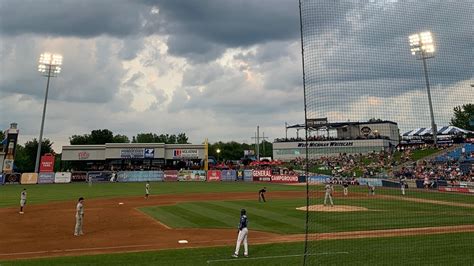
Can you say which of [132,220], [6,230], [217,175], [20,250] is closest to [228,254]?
[20,250]

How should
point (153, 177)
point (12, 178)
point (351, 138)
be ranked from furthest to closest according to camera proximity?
point (153, 177), point (12, 178), point (351, 138)

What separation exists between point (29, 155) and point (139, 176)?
5409cm

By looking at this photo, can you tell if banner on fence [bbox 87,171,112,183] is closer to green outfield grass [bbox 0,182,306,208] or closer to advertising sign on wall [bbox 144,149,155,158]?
advertising sign on wall [bbox 144,149,155,158]

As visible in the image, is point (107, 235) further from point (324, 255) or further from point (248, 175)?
point (248, 175)

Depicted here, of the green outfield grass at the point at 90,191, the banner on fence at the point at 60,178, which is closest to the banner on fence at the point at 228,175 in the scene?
the green outfield grass at the point at 90,191

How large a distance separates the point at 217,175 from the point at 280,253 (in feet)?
173

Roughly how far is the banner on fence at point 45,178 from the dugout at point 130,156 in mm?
11251

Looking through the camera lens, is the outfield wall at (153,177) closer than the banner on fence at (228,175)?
Yes

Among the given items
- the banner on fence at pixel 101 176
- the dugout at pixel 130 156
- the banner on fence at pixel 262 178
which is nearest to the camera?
the banner on fence at pixel 101 176

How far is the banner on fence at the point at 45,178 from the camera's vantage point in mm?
58728

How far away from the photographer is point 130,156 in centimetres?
7069

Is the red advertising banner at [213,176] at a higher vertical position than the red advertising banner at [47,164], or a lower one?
lower

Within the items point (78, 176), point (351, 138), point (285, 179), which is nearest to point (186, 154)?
point (78, 176)

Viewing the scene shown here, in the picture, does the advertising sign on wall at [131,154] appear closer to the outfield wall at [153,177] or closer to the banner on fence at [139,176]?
the outfield wall at [153,177]
